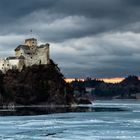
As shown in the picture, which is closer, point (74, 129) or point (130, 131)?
point (130, 131)

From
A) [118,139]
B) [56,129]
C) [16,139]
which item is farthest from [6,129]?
[118,139]

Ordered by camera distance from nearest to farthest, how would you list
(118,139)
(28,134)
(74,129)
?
(118,139), (28,134), (74,129)

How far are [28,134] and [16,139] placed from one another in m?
7.08

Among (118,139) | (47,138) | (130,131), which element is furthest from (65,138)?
(130,131)

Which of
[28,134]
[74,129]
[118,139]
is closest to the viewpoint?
[118,139]

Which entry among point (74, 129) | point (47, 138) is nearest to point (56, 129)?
point (74, 129)

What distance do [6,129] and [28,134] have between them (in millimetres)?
9882

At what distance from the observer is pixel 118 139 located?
68.4 meters

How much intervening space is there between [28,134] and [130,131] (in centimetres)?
1555

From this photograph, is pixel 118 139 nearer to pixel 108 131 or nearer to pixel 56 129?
pixel 108 131

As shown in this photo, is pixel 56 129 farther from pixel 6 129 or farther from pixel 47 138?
pixel 47 138

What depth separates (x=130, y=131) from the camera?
79062 millimetres

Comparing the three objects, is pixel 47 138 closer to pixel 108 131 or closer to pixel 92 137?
pixel 92 137

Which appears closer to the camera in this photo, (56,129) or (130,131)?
(130,131)
